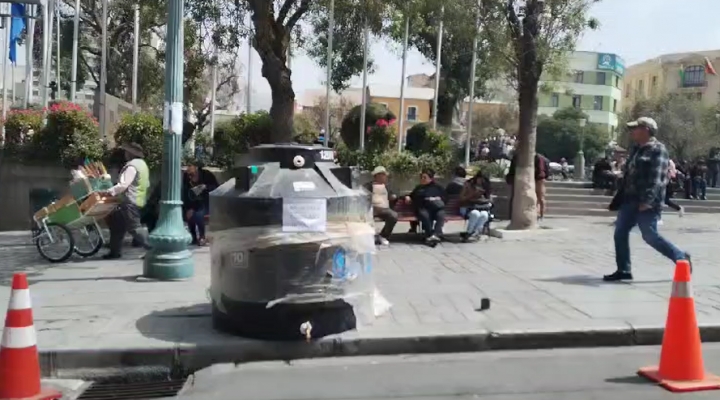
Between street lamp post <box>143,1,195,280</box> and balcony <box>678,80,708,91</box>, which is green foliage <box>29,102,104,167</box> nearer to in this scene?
street lamp post <box>143,1,195,280</box>

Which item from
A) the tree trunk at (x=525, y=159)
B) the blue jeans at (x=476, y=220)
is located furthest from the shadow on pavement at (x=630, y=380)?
the tree trunk at (x=525, y=159)

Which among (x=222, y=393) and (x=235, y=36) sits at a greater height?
(x=235, y=36)

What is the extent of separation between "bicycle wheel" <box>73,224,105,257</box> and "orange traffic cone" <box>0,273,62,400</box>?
6193 mm

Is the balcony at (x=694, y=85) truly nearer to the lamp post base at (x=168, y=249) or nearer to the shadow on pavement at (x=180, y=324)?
the lamp post base at (x=168, y=249)

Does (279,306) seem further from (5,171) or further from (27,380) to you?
(5,171)

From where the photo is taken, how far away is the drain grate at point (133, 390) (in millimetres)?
5148

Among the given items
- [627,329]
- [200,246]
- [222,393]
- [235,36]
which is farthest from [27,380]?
[235,36]

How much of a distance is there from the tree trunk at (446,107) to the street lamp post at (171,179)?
1967cm

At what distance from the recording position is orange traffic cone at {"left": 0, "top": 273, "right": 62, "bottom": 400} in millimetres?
4766

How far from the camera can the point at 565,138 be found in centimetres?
6112

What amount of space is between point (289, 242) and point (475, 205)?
734cm

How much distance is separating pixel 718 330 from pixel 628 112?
53.2m

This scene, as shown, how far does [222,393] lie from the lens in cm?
505

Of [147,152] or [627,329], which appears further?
[147,152]
